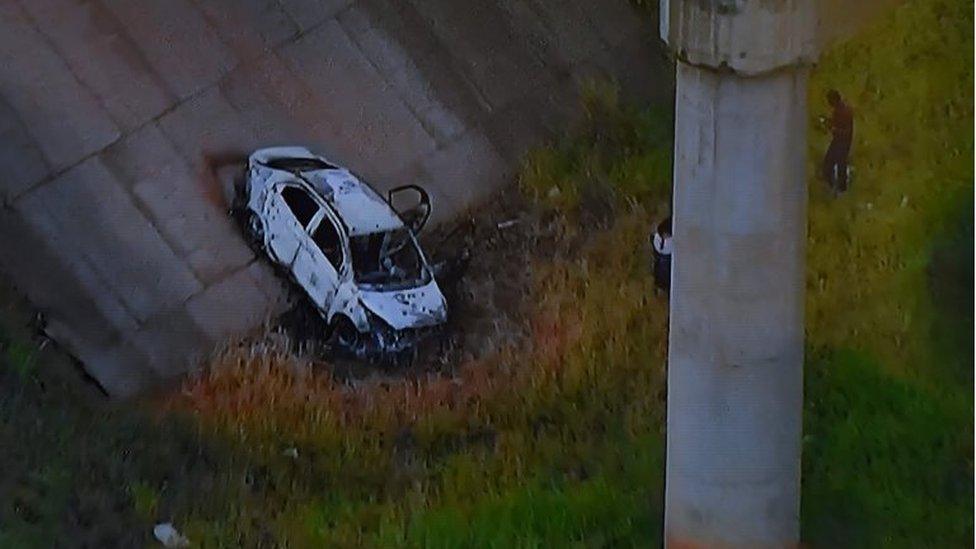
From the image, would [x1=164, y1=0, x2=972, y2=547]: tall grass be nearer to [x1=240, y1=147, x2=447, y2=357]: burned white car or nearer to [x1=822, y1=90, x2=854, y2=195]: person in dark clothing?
[x1=822, y1=90, x2=854, y2=195]: person in dark clothing

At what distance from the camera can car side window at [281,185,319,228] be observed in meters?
10.4

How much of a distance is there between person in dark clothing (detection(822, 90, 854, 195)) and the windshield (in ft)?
10.00

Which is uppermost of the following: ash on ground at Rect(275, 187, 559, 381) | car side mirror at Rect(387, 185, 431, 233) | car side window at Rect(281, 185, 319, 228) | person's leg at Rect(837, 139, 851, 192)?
car side window at Rect(281, 185, 319, 228)

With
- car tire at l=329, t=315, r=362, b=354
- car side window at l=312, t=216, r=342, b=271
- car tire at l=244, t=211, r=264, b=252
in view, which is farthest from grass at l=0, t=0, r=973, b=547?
car tire at l=244, t=211, r=264, b=252

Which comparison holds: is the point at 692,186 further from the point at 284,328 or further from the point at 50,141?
the point at 50,141

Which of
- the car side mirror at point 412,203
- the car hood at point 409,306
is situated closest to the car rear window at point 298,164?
the car side mirror at point 412,203

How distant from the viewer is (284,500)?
28.0ft

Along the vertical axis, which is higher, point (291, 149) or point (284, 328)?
point (291, 149)

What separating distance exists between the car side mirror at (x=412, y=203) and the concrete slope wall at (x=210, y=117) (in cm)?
12

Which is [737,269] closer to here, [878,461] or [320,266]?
[878,461]

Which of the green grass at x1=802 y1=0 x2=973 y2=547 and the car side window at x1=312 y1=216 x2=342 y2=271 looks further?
the car side window at x1=312 y1=216 x2=342 y2=271

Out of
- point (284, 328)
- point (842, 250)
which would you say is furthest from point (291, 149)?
point (842, 250)

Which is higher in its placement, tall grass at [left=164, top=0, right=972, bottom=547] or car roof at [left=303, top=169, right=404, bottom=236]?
car roof at [left=303, top=169, right=404, bottom=236]

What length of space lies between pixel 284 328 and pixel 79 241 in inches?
61.1
